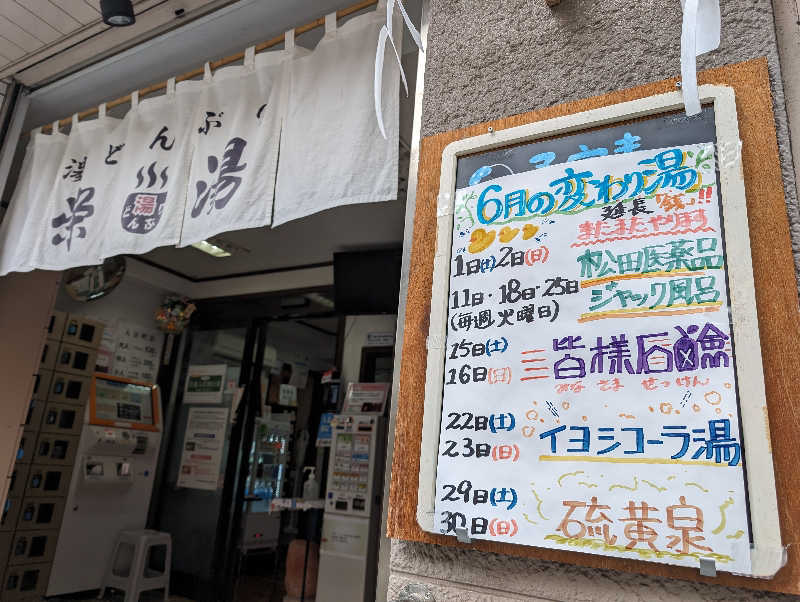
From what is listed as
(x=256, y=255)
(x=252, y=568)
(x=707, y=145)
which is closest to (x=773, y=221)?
(x=707, y=145)

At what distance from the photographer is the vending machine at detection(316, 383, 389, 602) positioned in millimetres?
5477

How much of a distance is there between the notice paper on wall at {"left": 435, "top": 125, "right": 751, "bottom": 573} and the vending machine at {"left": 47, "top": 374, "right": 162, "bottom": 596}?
19.4ft

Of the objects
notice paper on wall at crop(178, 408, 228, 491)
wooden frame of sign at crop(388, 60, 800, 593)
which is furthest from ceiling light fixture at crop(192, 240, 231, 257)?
wooden frame of sign at crop(388, 60, 800, 593)

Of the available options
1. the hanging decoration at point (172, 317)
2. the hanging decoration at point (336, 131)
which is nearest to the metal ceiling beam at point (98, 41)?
the hanging decoration at point (336, 131)

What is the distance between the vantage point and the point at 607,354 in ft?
3.88

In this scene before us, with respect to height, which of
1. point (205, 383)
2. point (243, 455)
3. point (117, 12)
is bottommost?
point (243, 455)

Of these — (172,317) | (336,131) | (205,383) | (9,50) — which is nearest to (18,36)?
(9,50)

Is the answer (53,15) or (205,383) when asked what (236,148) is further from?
(205,383)

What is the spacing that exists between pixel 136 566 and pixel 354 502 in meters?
2.45

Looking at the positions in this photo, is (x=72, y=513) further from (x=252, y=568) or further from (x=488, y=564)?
(x=488, y=564)

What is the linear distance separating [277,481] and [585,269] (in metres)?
6.87

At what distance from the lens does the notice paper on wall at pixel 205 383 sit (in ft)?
22.9

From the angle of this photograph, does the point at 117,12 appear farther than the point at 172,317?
No

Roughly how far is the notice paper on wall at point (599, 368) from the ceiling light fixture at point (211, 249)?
533cm
